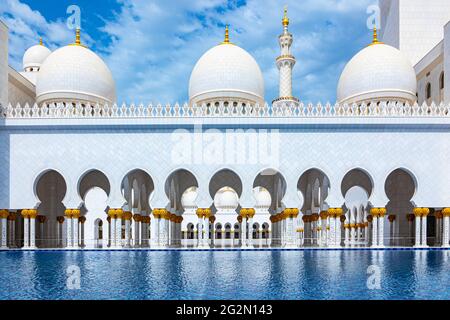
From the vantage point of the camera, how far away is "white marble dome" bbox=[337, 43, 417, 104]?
55.5ft

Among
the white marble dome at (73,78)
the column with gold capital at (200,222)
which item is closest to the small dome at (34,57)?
the white marble dome at (73,78)

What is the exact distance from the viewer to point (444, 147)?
585 inches

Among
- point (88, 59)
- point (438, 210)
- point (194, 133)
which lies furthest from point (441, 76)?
point (88, 59)

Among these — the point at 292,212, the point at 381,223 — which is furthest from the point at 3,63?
the point at 381,223

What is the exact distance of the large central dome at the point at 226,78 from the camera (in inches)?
684

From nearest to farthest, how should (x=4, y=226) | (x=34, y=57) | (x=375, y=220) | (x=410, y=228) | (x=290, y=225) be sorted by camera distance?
1. (x=375, y=220)
2. (x=4, y=226)
3. (x=290, y=225)
4. (x=410, y=228)
5. (x=34, y=57)

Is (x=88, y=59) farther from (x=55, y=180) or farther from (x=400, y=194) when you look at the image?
(x=400, y=194)

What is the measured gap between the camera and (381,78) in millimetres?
16953

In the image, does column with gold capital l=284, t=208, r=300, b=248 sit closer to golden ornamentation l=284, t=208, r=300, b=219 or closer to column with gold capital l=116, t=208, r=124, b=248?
golden ornamentation l=284, t=208, r=300, b=219

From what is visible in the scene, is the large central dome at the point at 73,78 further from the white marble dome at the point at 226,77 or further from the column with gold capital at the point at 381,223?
the column with gold capital at the point at 381,223

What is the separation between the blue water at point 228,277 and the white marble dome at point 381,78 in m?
7.38

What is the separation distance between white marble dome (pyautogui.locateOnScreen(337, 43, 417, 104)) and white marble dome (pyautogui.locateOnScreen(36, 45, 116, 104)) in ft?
33.9

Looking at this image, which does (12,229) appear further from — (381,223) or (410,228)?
(410,228)

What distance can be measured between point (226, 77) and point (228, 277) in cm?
1080
